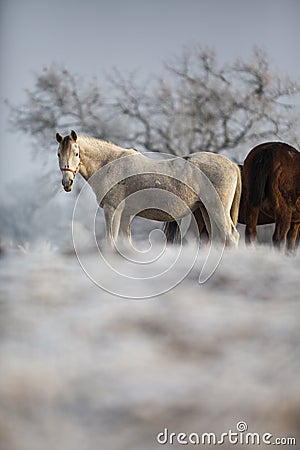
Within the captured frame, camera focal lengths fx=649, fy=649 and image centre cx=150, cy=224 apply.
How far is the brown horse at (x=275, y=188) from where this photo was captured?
4.87 ft

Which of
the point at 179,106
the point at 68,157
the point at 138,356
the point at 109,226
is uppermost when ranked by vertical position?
the point at 179,106

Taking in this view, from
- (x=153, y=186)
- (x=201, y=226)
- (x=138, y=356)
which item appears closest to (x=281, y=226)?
(x=201, y=226)

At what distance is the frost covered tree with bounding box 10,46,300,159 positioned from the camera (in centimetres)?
143

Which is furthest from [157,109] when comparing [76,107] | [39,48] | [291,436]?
[291,436]

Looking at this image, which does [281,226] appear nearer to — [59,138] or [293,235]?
[293,235]

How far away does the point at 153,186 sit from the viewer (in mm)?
1418

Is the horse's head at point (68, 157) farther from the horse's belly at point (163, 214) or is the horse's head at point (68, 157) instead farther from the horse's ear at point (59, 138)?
the horse's belly at point (163, 214)

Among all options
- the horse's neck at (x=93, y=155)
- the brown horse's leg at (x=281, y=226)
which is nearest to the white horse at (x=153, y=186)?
the horse's neck at (x=93, y=155)

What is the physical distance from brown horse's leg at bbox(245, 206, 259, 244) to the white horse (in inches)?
1.9

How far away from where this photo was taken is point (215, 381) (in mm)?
1338

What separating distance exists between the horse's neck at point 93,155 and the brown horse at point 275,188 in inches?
12.2

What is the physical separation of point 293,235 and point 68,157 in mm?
546

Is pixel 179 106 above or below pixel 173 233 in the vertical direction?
above

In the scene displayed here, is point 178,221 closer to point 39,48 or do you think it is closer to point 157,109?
point 157,109
